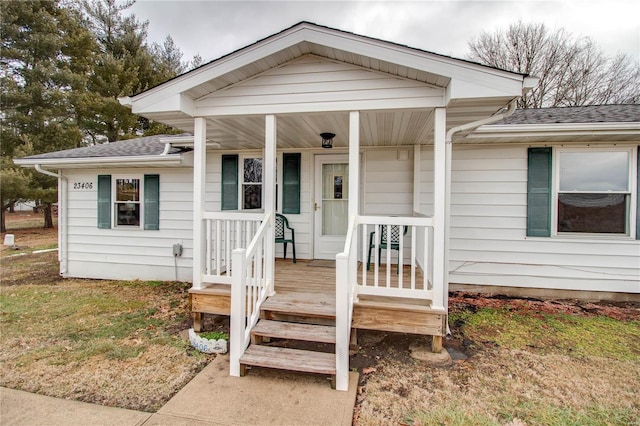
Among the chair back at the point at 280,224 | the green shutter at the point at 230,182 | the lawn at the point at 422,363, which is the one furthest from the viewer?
the green shutter at the point at 230,182

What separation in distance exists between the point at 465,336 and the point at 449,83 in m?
2.74

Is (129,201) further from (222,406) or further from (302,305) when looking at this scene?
(222,406)

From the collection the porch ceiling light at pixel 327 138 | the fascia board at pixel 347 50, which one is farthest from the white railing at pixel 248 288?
the porch ceiling light at pixel 327 138

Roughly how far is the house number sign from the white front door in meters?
4.61

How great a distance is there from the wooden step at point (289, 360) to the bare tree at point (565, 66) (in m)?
13.6

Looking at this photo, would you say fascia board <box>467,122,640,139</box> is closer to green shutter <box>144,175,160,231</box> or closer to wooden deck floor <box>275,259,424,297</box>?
wooden deck floor <box>275,259,424,297</box>

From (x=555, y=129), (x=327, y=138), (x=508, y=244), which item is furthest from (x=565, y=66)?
(x=327, y=138)

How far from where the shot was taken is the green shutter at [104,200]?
6.09m

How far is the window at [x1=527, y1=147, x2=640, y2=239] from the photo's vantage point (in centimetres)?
461

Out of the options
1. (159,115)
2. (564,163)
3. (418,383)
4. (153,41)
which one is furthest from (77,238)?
(153,41)

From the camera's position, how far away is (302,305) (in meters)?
3.15

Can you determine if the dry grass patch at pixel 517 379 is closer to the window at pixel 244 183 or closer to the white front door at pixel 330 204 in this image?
the white front door at pixel 330 204

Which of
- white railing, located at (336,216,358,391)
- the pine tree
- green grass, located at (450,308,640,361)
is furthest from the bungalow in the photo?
the pine tree

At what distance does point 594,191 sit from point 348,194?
372 centimetres
